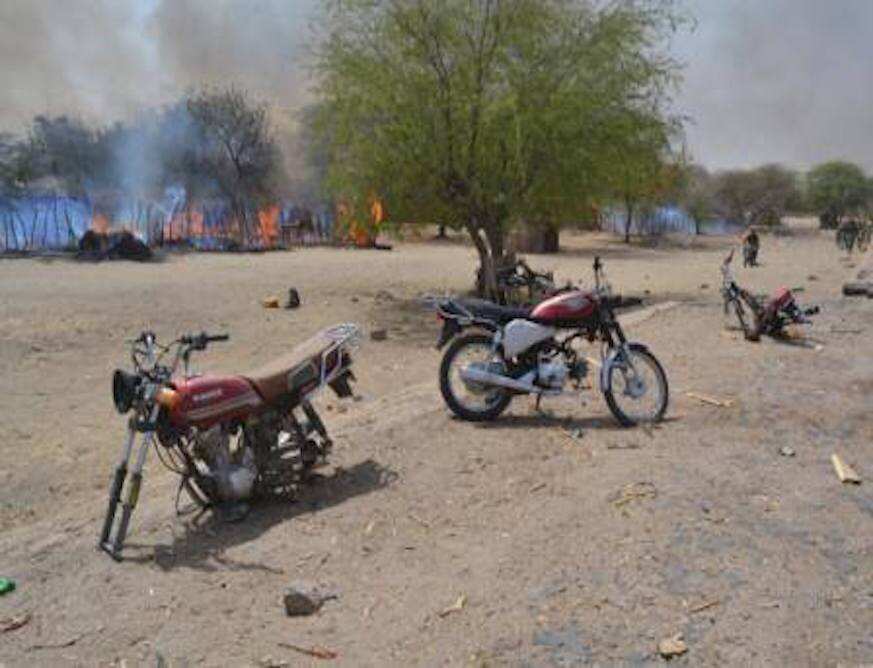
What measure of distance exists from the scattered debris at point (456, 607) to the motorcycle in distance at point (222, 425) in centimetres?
171

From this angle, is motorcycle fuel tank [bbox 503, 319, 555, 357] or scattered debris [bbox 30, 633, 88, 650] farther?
motorcycle fuel tank [bbox 503, 319, 555, 357]

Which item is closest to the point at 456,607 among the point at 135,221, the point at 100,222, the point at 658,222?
the point at 100,222

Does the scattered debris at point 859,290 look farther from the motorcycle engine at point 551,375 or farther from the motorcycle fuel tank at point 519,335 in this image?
the motorcycle fuel tank at point 519,335

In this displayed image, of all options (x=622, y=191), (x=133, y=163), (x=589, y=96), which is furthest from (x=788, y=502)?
(x=133, y=163)

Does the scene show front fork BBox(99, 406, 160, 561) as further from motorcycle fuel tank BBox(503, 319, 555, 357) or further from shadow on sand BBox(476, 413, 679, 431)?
motorcycle fuel tank BBox(503, 319, 555, 357)

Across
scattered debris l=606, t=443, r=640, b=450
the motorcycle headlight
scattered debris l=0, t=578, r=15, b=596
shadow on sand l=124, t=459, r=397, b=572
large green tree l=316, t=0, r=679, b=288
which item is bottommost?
scattered debris l=0, t=578, r=15, b=596

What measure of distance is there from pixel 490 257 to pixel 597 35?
4650mm

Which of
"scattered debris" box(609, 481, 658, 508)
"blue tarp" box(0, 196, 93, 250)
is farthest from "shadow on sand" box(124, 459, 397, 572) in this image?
"blue tarp" box(0, 196, 93, 250)

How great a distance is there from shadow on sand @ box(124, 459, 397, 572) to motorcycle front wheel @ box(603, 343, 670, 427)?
1985 millimetres

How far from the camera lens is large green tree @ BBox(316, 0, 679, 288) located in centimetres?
1708

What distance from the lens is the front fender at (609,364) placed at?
6770mm

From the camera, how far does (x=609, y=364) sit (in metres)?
6.87

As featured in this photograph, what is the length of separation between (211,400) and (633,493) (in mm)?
2343

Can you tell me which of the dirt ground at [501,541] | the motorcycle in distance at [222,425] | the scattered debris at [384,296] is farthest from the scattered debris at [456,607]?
the scattered debris at [384,296]
